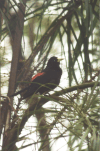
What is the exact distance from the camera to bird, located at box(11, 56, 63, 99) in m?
2.17

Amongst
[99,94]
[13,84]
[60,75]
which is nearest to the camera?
[99,94]

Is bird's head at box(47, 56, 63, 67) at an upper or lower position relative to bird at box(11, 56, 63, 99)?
upper

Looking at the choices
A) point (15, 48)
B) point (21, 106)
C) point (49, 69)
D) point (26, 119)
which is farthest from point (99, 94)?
point (49, 69)

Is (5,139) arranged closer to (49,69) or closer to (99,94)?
(99,94)

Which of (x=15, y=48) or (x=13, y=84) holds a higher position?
(x=15, y=48)

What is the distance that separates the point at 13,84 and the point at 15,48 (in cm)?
30

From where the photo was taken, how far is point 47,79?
94.4 inches

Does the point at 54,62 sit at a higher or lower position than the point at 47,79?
higher

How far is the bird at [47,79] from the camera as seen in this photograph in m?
2.17

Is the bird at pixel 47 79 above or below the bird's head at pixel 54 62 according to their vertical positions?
below

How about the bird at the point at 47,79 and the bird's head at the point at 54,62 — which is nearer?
the bird at the point at 47,79

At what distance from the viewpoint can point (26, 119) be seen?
1607 millimetres

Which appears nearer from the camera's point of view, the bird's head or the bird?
the bird

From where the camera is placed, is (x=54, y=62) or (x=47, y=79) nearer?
(x=47, y=79)
